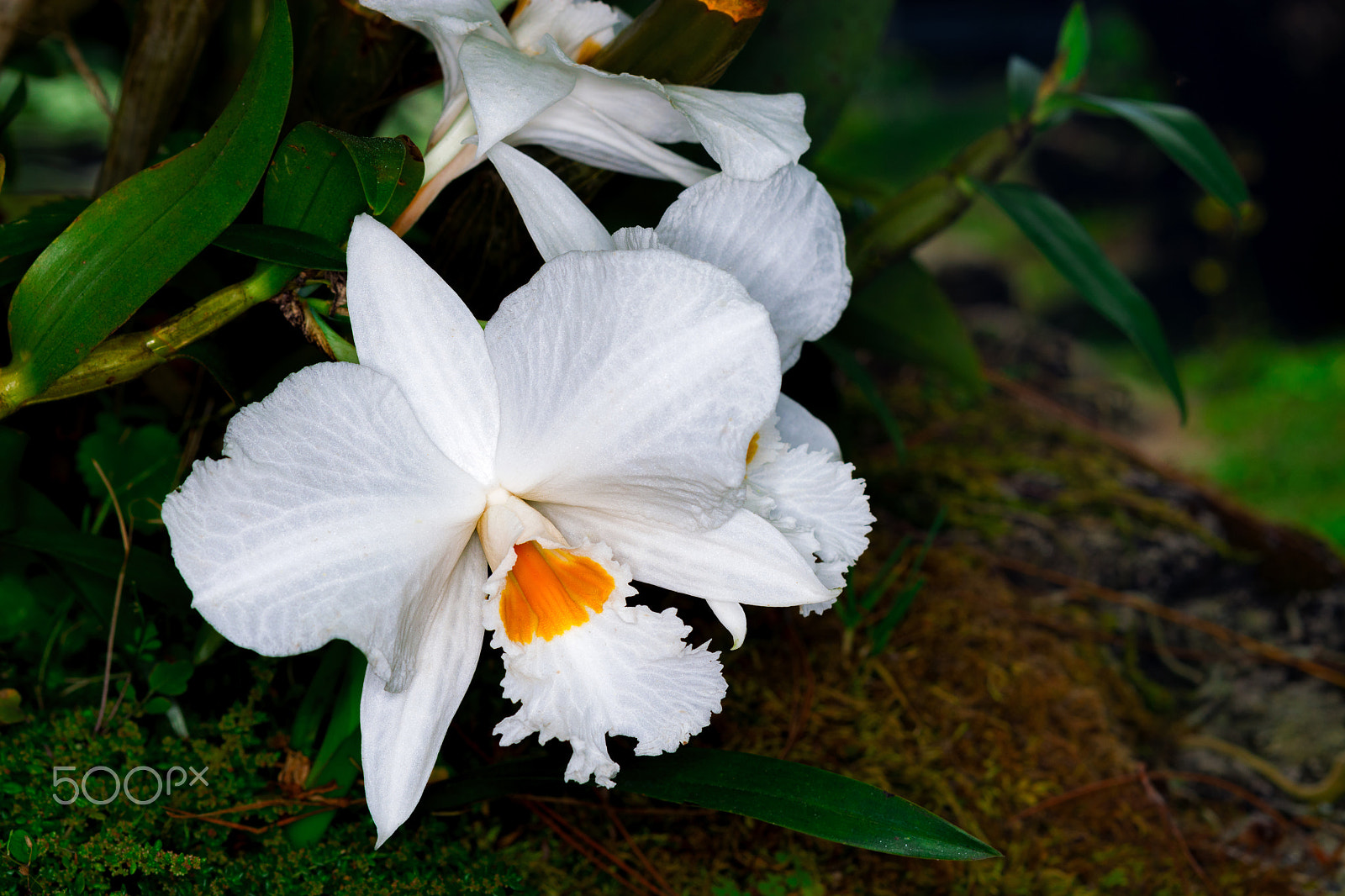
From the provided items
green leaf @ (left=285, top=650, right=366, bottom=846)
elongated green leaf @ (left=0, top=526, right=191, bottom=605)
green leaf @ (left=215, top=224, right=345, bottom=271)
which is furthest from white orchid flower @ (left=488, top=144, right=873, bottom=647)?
elongated green leaf @ (left=0, top=526, right=191, bottom=605)

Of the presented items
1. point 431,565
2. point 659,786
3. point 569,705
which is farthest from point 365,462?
point 659,786

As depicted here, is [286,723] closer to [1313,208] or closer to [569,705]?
[569,705]

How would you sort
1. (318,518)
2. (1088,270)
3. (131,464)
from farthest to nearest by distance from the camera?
(1088,270), (131,464), (318,518)

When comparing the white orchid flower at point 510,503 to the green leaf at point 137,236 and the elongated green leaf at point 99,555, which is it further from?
the elongated green leaf at point 99,555

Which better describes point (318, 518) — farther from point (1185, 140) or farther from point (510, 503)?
point (1185, 140)

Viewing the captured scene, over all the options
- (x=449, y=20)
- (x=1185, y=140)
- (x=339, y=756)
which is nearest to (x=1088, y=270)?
(x=1185, y=140)

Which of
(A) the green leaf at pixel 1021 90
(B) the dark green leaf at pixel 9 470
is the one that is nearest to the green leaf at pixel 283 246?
(B) the dark green leaf at pixel 9 470

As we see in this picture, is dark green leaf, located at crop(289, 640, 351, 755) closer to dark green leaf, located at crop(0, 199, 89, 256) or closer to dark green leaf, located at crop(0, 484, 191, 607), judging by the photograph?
dark green leaf, located at crop(0, 484, 191, 607)
